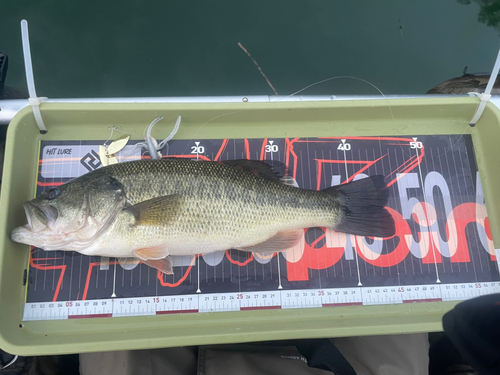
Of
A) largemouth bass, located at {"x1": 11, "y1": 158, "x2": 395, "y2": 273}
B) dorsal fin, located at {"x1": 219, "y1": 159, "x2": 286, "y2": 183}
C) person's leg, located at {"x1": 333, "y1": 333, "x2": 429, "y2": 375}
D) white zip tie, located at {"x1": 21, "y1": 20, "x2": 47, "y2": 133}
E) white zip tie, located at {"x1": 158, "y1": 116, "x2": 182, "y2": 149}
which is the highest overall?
white zip tie, located at {"x1": 21, "y1": 20, "x2": 47, "y2": 133}

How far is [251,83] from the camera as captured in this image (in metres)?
3.02

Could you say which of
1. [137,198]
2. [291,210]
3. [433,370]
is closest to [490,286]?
[433,370]

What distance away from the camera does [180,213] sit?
Result: 1694mm

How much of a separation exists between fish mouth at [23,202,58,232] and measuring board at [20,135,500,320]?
0.32 meters

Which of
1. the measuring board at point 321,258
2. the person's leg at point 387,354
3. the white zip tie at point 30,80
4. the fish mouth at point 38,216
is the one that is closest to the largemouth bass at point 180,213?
the fish mouth at point 38,216

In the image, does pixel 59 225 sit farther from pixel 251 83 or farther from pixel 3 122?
pixel 251 83

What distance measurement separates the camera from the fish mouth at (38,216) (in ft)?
5.26

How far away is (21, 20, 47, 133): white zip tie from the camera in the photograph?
167 centimetres

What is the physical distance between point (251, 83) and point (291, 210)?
5.68ft

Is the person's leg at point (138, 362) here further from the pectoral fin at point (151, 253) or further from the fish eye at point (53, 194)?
the fish eye at point (53, 194)

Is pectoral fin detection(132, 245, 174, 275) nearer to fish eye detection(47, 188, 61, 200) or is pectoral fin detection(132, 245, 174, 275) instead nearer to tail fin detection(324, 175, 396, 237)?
fish eye detection(47, 188, 61, 200)

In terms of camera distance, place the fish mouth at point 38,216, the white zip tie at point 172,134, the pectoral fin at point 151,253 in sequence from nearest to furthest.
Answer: the fish mouth at point 38,216 → the pectoral fin at point 151,253 → the white zip tie at point 172,134

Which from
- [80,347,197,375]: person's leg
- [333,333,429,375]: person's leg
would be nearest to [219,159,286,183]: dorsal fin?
[333,333,429,375]: person's leg

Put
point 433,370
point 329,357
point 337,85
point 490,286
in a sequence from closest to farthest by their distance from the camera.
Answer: point 329,357 < point 490,286 < point 433,370 < point 337,85
